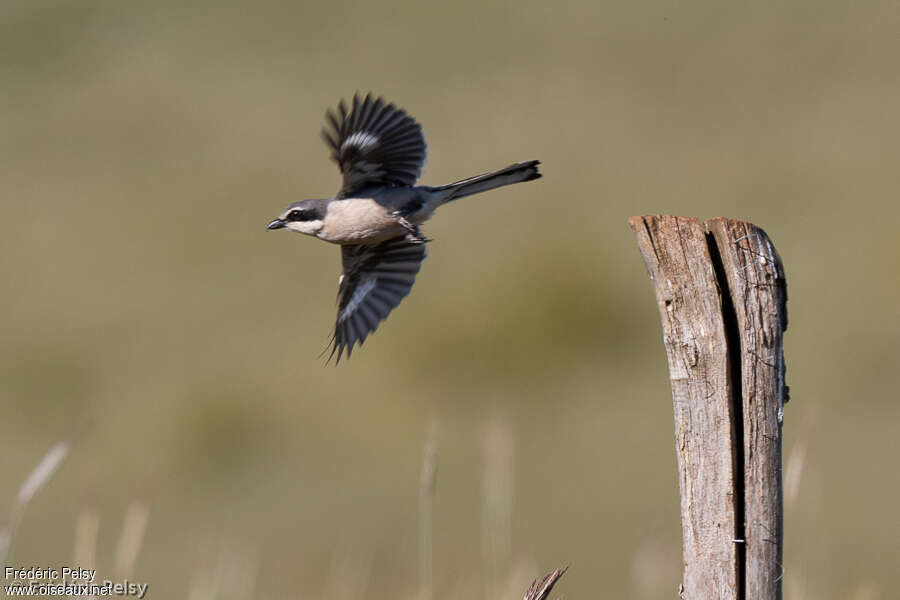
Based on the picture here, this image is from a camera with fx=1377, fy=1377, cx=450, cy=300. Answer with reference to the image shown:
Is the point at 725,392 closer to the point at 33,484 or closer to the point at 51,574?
the point at 33,484

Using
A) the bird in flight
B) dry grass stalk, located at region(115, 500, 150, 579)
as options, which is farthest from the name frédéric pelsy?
the bird in flight

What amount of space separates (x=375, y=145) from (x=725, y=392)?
2.55m

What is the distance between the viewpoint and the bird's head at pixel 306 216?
5184mm

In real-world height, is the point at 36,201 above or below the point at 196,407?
above

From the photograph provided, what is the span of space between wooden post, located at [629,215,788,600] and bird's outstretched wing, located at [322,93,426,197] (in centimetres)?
231

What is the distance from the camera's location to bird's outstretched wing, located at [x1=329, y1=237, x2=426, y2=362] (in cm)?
541

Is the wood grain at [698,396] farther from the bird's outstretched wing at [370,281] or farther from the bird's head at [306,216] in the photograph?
the bird's outstretched wing at [370,281]

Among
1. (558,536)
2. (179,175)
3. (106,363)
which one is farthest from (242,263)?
(558,536)

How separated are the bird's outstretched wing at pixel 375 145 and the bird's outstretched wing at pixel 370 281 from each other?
0.84 feet

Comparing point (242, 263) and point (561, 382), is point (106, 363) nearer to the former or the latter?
point (242, 263)

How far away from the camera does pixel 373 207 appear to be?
5.13 meters

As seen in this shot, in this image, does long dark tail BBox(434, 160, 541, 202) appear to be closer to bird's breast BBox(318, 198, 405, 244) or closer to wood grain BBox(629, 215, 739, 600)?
bird's breast BBox(318, 198, 405, 244)

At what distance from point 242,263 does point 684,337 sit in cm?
1355

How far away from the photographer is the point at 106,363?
15914 millimetres
